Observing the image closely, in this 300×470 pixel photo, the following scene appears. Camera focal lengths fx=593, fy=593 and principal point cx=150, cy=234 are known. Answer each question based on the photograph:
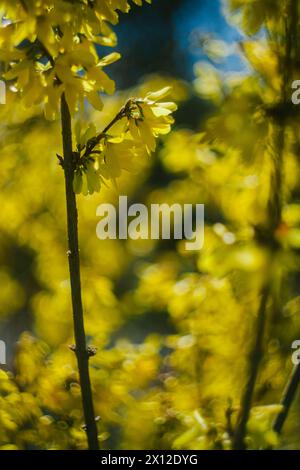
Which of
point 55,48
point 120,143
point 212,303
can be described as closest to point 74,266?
point 120,143

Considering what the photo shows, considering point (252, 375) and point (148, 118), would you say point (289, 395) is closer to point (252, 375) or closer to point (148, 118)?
point (252, 375)

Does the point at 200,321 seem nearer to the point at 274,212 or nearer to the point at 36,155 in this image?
the point at 274,212

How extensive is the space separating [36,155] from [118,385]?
157cm

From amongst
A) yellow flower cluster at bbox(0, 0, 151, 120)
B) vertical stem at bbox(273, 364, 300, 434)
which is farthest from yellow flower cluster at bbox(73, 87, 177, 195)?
vertical stem at bbox(273, 364, 300, 434)

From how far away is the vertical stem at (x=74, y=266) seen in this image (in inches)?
57.1

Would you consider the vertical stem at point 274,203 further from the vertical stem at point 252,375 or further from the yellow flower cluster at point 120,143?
the yellow flower cluster at point 120,143

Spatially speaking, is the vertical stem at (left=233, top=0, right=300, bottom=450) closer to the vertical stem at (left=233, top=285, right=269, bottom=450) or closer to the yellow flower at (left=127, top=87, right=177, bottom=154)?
the vertical stem at (left=233, top=285, right=269, bottom=450)

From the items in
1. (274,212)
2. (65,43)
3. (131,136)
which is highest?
(65,43)

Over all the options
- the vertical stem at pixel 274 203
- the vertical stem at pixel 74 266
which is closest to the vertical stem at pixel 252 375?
the vertical stem at pixel 274 203

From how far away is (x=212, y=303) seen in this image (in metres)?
2.12

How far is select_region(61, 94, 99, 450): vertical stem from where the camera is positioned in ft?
4.76

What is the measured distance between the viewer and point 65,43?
1314mm

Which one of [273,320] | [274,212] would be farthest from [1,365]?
[274,212]

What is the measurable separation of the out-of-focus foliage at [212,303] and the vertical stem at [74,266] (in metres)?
0.15
